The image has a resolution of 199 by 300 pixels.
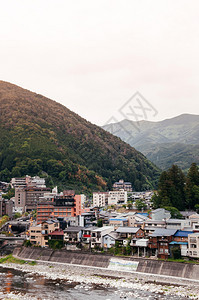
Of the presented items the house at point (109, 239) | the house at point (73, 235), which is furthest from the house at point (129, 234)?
the house at point (73, 235)

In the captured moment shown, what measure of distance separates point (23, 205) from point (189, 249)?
52.7 m

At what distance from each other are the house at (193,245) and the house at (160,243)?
2339 mm

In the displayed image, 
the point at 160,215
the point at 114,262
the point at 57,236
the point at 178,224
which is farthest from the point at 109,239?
the point at 178,224

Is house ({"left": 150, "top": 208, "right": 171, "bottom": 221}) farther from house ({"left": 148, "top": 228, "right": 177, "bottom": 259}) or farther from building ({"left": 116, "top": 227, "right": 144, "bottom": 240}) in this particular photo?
house ({"left": 148, "top": 228, "right": 177, "bottom": 259})

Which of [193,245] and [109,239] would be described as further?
[109,239]

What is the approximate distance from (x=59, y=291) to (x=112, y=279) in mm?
5990

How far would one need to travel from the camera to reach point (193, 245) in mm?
36062

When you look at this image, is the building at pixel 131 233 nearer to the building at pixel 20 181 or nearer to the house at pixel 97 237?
the house at pixel 97 237

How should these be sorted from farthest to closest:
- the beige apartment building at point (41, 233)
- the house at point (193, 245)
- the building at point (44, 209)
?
1. the building at point (44, 209)
2. the beige apartment building at point (41, 233)
3. the house at point (193, 245)

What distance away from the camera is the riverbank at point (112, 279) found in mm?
29875

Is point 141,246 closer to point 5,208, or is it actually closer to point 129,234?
point 129,234

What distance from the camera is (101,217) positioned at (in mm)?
55312

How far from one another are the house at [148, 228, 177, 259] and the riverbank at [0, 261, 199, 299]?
4.53m

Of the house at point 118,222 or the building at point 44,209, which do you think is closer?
the house at point 118,222
